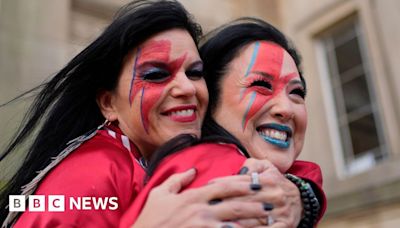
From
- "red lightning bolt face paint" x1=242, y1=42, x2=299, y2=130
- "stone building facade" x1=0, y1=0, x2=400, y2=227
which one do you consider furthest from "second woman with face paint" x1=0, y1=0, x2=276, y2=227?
"stone building facade" x1=0, y1=0, x2=400, y2=227

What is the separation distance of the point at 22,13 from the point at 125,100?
2.18m

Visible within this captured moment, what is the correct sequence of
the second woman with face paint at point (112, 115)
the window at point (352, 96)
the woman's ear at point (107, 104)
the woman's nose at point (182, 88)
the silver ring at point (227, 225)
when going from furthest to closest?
the window at point (352, 96), the woman's ear at point (107, 104), the woman's nose at point (182, 88), the second woman with face paint at point (112, 115), the silver ring at point (227, 225)

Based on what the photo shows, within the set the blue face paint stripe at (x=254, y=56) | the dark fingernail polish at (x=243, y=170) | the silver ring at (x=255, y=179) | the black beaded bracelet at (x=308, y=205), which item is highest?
the blue face paint stripe at (x=254, y=56)

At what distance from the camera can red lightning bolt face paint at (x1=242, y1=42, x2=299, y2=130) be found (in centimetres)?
129

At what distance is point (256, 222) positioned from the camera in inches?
39.1

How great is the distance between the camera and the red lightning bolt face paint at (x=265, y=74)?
129cm

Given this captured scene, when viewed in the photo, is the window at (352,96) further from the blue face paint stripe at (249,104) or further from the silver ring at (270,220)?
the silver ring at (270,220)

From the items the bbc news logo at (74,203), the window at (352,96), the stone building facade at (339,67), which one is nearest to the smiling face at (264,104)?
the bbc news logo at (74,203)

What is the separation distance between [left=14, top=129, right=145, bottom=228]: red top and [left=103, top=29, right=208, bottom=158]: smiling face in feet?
0.26

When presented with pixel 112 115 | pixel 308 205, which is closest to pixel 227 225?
pixel 308 205

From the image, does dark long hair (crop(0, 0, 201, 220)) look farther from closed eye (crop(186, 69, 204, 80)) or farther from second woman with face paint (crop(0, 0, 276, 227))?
closed eye (crop(186, 69, 204, 80))

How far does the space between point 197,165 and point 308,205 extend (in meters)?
0.27

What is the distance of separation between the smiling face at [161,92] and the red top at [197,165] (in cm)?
13

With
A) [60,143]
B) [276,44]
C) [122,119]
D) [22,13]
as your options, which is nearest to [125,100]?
[122,119]
